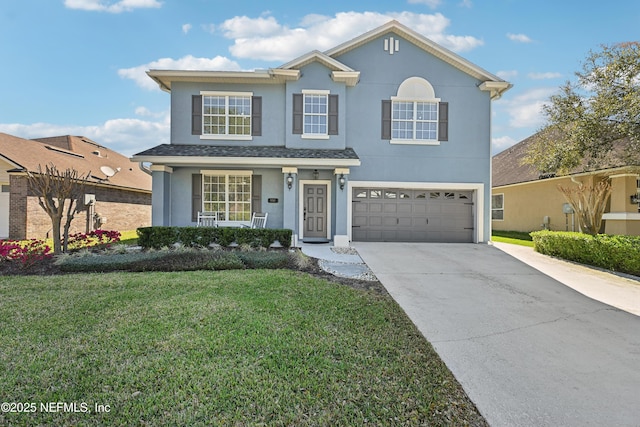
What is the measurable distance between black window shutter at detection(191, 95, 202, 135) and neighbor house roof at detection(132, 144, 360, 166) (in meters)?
0.98

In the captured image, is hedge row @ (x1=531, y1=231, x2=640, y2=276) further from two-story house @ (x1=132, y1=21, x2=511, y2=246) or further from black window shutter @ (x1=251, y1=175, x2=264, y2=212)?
black window shutter @ (x1=251, y1=175, x2=264, y2=212)

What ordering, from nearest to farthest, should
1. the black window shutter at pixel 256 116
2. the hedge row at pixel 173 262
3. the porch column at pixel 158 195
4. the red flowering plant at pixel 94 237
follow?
the hedge row at pixel 173 262 → the red flowering plant at pixel 94 237 → the porch column at pixel 158 195 → the black window shutter at pixel 256 116

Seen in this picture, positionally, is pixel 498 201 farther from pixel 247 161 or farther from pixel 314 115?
pixel 247 161

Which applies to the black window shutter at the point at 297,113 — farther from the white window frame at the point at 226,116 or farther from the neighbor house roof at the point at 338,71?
the white window frame at the point at 226,116

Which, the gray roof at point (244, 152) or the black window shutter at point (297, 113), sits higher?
the black window shutter at point (297, 113)

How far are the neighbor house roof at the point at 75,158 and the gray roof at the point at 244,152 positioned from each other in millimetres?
3208

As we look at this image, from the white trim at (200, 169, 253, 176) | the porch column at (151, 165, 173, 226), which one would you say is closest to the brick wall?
the porch column at (151, 165, 173, 226)

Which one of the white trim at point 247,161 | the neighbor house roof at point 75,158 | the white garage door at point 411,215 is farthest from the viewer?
the neighbor house roof at point 75,158

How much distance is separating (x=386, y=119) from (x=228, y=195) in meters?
6.92

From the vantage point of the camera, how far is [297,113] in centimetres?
1316

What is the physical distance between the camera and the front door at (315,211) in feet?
43.9

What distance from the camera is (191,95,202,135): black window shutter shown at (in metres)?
13.2

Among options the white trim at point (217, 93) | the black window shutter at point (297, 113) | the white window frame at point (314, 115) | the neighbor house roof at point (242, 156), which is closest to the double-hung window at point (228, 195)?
the neighbor house roof at point (242, 156)

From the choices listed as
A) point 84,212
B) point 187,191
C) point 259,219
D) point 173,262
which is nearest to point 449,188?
point 259,219
